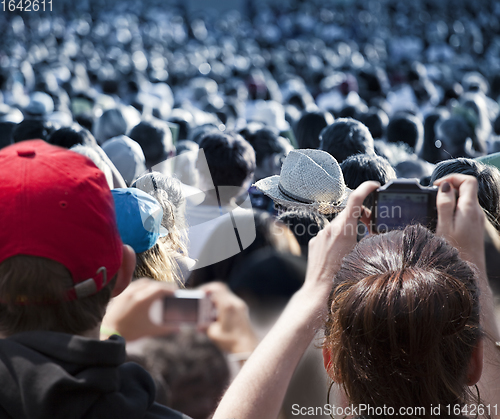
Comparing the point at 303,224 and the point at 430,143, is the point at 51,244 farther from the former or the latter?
the point at 430,143

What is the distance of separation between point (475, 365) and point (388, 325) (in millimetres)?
229

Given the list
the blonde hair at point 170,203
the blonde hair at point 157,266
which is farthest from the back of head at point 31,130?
the blonde hair at point 157,266

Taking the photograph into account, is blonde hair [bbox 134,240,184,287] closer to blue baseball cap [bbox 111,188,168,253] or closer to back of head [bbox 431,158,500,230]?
blue baseball cap [bbox 111,188,168,253]

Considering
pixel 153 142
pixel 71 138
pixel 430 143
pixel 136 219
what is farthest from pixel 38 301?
pixel 430 143

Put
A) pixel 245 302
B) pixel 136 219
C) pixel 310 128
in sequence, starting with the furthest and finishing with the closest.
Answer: pixel 310 128 → pixel 136 219 → pixel 245 302

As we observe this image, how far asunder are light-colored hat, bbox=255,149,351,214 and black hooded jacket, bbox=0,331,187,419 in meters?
1.35

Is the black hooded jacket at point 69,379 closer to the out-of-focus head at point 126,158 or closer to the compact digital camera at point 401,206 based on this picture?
the compact digital camera at point 401,206

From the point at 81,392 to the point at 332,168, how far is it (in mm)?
1578

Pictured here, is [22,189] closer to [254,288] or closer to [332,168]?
[254,288]

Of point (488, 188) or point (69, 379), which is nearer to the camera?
point (69, 379)

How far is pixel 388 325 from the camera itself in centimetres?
107

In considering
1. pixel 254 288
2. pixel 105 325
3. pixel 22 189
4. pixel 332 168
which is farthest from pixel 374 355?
pixel 332 168

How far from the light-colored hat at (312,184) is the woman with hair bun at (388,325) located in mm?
988

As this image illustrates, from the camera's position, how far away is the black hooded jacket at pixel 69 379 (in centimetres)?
92
